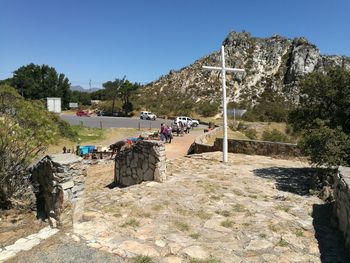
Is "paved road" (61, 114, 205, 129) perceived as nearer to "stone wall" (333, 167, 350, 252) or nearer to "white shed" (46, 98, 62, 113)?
"white shed" (46, 98, 62, 113)

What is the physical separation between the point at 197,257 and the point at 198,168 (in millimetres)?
7211

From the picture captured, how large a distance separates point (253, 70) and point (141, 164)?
62294 millimetres

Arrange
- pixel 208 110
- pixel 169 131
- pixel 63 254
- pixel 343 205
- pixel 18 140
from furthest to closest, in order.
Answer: pixel 208 110 < pixel 169 131 < pixel 18 140 < pixel 343 205 < pixel 63 254

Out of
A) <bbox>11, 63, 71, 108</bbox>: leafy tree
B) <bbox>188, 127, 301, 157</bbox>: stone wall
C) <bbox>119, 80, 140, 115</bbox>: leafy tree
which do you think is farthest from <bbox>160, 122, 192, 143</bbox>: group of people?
<bbox>11, 63, 71, 108</bbox>: leafy tree

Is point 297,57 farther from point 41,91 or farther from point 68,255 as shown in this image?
point 68,255

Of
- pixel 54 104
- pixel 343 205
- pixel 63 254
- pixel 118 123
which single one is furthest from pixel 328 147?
pixel 54 104

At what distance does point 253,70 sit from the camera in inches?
2756

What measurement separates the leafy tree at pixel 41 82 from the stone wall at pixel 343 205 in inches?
2785

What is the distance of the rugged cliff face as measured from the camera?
214 feet

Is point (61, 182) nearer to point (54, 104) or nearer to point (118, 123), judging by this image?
point (118, 123)

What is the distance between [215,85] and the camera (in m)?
70.2

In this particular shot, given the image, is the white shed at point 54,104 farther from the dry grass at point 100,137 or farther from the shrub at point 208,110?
the shrub at point 208,110

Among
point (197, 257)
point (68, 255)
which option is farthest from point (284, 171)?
point (68, 255)

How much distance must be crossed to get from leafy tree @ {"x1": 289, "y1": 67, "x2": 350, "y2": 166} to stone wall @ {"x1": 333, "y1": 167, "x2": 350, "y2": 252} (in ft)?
6.02
